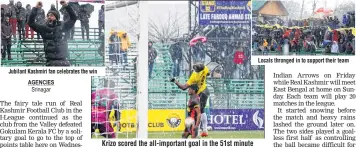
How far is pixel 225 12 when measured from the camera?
6.50m

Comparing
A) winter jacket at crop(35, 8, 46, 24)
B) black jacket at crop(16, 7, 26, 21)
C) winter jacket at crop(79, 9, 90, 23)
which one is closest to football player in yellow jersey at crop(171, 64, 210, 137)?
winter jacket at crop(79, 9, 90, 23)

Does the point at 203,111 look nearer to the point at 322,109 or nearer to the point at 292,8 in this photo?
the point at 322,109

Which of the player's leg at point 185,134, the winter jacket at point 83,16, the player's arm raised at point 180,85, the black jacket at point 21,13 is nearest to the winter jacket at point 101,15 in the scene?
the winter jacket at point 83,16

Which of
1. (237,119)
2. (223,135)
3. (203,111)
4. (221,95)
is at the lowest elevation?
(223,135)

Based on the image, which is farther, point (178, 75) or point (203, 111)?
point (178, 75)

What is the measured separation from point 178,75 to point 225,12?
31.8 inches

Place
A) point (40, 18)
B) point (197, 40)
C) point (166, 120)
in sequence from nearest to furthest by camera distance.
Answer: point (40, 18) → point (166, 120) → point (197, 40)

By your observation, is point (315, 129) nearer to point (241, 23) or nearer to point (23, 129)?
point (241, 23)

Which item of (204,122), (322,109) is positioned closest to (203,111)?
(204,122)

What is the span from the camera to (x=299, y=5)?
6.33m

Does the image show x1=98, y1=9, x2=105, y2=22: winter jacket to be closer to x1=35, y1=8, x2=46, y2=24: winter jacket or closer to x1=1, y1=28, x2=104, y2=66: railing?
x1=1, y1=28, x2=104, y2=66: railing

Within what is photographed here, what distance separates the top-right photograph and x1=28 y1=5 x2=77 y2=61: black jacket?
1.81 m

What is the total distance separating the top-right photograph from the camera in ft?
20.5

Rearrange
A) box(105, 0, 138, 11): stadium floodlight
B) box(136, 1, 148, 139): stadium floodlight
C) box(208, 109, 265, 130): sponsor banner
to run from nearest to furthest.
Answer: box(136, 1, 148, 139): stadium floodlight, box(105, 0, 138, 11): stadium floodlight, box(208, 109, 265, 130): sponsor banner
